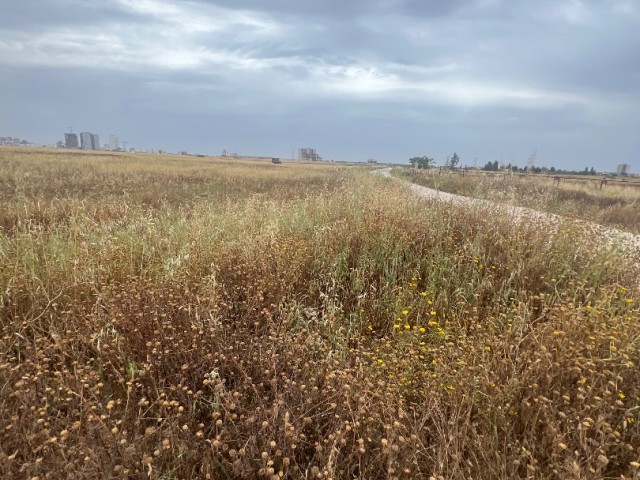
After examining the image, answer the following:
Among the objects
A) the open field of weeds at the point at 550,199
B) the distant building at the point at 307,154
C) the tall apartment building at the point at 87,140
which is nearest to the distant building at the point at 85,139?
the tall apartment building at the point at 87,140

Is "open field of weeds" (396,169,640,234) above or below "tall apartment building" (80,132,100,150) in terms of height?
below

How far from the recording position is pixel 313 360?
8.01 feet

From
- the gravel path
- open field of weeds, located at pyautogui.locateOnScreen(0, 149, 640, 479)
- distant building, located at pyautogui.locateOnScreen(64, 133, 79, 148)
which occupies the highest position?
distant building, located at pyautogui.locateOnScreen(64, 133, 79, 148)

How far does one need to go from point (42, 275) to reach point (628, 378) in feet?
15.6

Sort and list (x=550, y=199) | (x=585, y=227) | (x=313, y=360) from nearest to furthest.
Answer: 1. (x=313, y=360)
2. (x=585, y=227)
3. (x=550, y=199)

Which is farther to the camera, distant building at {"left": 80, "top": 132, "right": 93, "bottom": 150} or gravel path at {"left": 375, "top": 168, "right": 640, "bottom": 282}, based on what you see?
distant building at {"left": 80, "top": 132, "right": 93, "bottom": 150}

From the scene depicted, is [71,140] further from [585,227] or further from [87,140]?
[585,227]

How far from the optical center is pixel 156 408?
81.5 inches

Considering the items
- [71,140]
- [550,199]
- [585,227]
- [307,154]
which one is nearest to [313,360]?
[585,227]

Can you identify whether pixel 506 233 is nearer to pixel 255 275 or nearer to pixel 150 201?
pixel 255 275

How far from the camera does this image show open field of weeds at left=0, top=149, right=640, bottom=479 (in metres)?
1.65

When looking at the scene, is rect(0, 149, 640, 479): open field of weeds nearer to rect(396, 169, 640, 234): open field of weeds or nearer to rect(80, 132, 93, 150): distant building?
rect(396, 169, 640, 234): open field of weeds

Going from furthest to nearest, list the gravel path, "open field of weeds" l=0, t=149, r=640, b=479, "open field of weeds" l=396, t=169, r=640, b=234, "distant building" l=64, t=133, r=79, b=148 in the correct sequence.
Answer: "distant building" l=64, t=133, r=79, b=148 → "open field of weeds" l=396, t=169, r=640, b=234 → the gravel path → "open field of weeds" l=0, t=149, r=640, b=479

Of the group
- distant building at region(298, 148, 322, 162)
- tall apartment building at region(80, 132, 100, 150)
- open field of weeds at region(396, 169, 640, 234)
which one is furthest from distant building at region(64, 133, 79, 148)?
open field of weeds at region(396, 169, 640, 234)
